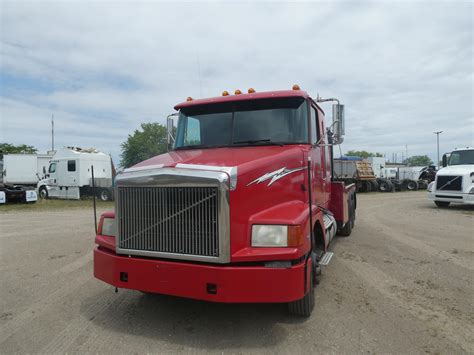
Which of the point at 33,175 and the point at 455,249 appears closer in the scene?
the point at 455,249

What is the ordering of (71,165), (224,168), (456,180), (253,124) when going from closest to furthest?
(224,168), (253,124), (456,180), (71,165)

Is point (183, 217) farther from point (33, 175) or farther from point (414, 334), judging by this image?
point (33, 175)

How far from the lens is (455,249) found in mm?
7129

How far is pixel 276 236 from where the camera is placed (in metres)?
3.33

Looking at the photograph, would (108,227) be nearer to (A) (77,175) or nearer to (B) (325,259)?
(B) (325,259)

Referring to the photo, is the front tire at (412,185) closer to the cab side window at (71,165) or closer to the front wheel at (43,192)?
the cab side window at (71,165)

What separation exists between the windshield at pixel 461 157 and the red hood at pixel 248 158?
14006 millimetres

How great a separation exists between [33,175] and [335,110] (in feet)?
105

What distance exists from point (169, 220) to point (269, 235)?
97 centimetres

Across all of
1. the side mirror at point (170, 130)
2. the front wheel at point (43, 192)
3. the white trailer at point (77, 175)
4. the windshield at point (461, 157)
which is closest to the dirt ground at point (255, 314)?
the side mirror at point (170, 130)

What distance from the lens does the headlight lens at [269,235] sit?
331 centimetres

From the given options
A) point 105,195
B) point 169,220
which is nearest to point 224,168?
point 169,220

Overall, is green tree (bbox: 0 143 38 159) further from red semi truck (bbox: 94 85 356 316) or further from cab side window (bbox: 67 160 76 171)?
red semi truck (bbox: 94 85 356 316)

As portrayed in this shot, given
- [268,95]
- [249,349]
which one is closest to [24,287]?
[249,349]
